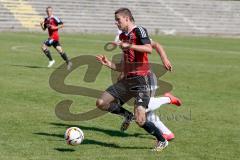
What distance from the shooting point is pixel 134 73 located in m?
8.93

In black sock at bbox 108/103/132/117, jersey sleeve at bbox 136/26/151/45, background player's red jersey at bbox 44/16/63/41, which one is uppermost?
jersey sleeve at bbox 136/26/151/45

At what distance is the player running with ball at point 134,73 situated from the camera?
8438mm

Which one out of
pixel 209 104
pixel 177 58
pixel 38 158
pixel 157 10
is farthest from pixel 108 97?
pixel 157 10

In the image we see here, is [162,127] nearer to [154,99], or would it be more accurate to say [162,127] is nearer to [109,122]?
[154,99]

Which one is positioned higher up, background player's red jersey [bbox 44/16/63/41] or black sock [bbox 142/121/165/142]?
black sock [bbox 142/121/165/142]

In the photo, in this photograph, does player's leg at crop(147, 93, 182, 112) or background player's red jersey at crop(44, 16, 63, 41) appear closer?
player's leg at crop(147, 93, 182, 112)

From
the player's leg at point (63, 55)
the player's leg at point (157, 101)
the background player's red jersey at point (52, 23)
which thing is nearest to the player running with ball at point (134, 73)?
the player's leg at point (157, 101)

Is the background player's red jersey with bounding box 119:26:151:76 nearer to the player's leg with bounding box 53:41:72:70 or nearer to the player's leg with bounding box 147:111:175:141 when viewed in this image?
the player's leg with bounding box 147:111:175:141

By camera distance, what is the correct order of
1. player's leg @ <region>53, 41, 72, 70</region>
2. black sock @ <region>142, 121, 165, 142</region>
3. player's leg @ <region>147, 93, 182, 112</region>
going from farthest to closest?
player's leg @ <region>53, 41, 72, 70</region>, player's leg @ <region>147, 93, 182, 112</region>, black sock @ <region>142, 121, 165, 142</region>

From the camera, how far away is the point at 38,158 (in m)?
7.82

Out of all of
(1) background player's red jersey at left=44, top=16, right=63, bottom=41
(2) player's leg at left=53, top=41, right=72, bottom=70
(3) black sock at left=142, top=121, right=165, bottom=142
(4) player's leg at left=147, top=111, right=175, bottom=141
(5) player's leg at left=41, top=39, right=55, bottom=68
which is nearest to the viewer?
(3) black sock at left=142, top=121, right=165, bottom=142

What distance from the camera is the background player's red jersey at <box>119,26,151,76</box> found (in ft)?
27.8

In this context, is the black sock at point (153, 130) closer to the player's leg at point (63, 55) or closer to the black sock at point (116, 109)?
the black sock at point (116, 109)

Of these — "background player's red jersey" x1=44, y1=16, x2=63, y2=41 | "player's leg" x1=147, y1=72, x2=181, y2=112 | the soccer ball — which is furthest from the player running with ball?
"background player's red jersey" x1=44, y1=16, x2=63, y2=41
